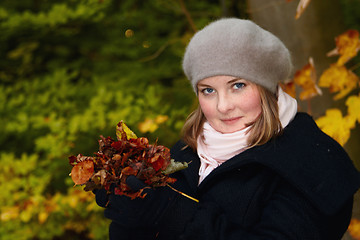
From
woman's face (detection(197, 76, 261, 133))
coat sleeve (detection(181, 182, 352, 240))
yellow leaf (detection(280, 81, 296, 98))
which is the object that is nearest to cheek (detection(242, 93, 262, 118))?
woman's face (detection(197, 76, 261, 133))

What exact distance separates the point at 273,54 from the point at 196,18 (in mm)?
2763

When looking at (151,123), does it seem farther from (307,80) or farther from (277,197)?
(277,197)

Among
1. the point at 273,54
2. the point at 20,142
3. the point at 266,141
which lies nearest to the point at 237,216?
the point at 266,141

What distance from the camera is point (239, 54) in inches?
60.0

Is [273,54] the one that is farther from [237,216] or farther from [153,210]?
[153,210]

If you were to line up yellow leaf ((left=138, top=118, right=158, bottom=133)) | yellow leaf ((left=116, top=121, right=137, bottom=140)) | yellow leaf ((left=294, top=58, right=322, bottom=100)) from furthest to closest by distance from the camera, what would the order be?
yellow leaf ((left=138, top=118, right=158, bottom=133)) → yellow leaf ((left=294, top=58, right=322, bottom=100)) → yellow leaf ((left=116, top=121, right=137, bottom=140))

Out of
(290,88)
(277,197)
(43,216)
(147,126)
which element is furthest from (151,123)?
(277,197)

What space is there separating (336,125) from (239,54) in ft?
3.32

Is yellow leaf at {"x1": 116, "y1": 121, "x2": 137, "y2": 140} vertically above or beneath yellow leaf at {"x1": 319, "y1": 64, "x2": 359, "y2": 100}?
above

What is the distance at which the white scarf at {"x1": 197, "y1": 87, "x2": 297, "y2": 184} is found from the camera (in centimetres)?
162

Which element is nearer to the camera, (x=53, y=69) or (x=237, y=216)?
(x=237, y=216)

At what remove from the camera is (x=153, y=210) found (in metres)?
1.37

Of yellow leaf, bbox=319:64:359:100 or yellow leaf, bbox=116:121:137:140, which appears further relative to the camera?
yellow leaf, bbox=319:64:359:100

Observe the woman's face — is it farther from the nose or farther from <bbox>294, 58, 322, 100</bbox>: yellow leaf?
<bbox>294, 58, 322, 100</bbox>: yellow leaf
